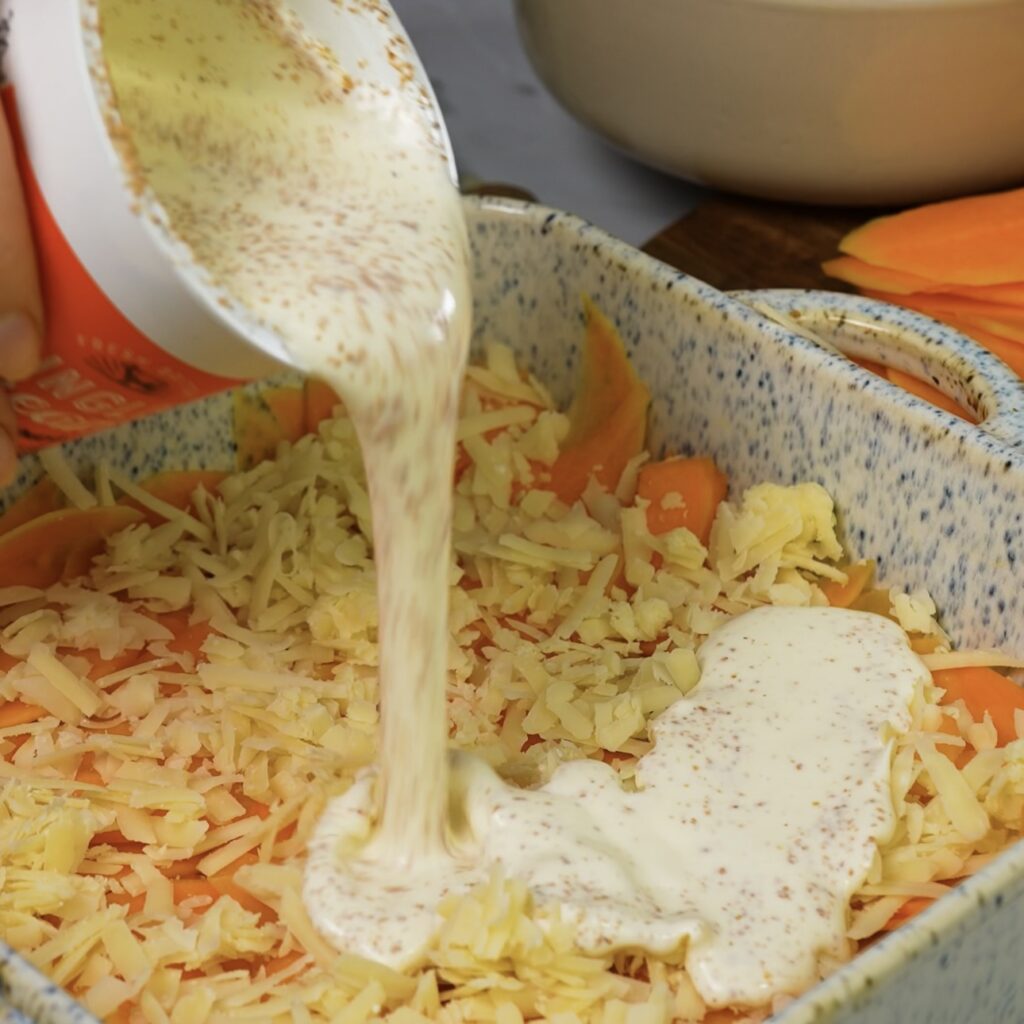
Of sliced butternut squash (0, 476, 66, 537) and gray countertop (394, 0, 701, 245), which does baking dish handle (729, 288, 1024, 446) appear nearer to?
gray countertop (394, 0, 701, 245)

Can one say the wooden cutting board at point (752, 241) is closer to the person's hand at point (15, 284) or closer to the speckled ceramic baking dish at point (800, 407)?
the speckled ceramic baking dish at point (800, 407)

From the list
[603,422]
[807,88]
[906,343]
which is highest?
[807,88]

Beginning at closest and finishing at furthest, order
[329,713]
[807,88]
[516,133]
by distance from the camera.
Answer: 1. [329,713]
2. [807,88]
3. [516,133]

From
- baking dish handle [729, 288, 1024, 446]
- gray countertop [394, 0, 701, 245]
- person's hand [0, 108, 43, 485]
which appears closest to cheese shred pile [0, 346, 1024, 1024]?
baking dish handle [729, 288, 1024, 446]

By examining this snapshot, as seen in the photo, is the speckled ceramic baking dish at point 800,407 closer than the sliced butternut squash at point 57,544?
Yes

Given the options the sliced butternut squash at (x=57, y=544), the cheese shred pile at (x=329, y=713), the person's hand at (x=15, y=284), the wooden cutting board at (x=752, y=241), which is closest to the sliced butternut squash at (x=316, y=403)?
the cheese shred pile at (x=329, y=713)

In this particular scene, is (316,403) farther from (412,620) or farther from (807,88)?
(807,88)

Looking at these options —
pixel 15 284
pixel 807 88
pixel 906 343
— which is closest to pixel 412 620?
pixel 15 284
